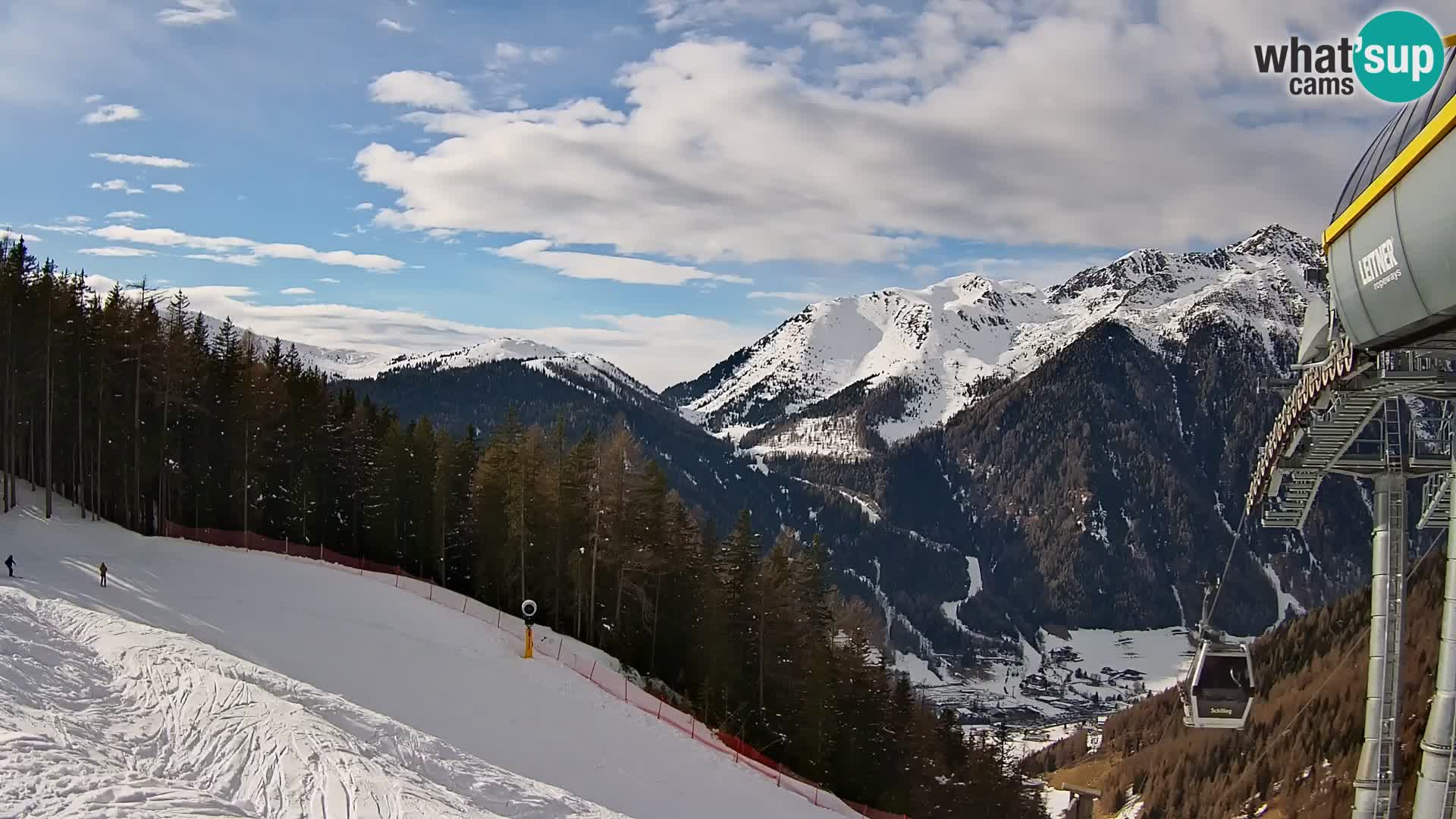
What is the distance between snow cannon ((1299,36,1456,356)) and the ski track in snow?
44.2 feet

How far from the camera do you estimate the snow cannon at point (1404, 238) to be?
585cm

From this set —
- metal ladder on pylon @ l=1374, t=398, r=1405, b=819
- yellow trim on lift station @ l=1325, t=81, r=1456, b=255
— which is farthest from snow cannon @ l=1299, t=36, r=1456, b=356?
metal ladder on pylon @ l=1374, t=398, r=1405, b=819

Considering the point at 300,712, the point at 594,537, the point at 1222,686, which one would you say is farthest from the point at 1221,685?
the point at 594,537

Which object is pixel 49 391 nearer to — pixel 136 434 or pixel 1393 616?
pixel 136 434

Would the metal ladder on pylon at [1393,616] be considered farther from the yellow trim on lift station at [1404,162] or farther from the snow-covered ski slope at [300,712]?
the snow-covered ski slope at [300,712]

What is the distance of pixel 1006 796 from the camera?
158 ft

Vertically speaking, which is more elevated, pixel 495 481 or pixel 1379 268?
pixel 1379 268

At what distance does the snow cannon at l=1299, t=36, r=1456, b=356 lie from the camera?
5.85 meters

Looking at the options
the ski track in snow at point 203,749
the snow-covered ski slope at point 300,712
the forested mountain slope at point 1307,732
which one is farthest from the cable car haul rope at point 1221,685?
the snow-covered ski slope at point 300,712

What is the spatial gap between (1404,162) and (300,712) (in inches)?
735

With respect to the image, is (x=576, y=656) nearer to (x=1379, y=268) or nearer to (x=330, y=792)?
(x=330, y=792)

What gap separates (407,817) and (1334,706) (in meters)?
29.3

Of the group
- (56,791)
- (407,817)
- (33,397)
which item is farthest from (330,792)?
(33,397)

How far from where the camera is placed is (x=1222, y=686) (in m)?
14.1
